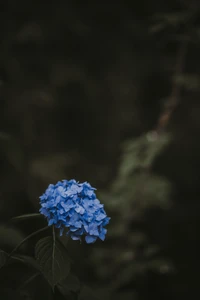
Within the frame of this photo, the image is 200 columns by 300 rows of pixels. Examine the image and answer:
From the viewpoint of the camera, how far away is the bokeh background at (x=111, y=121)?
3.07m

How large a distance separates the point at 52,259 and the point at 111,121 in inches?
105

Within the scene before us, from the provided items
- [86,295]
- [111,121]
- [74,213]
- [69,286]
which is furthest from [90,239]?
[111,121]

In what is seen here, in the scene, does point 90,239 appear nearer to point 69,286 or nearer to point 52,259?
point 52,259

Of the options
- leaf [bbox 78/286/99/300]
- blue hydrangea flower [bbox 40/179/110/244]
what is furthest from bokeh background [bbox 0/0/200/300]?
blue hydrangea flower [bbox 40/179/110/244]

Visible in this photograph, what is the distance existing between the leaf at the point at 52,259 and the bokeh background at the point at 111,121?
147 cm

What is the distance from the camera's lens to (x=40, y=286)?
161 cm

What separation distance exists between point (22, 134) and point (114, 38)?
1.30 meters

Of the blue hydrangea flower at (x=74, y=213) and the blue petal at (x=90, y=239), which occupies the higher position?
the blue hydrangea flower at (x=74, y=213)

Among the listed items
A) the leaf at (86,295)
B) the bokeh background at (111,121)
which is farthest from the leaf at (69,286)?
the bokeh background at (111,121)

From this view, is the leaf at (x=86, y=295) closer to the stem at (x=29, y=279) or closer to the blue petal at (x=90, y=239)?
the stem at (x=29, y=279)

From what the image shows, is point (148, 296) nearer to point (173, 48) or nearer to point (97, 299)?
point (97, 299)

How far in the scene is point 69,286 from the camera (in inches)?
63.6

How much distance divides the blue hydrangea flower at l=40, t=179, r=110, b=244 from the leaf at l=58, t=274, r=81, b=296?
276 mm

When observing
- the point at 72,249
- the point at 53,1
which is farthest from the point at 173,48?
the point at 72,249
